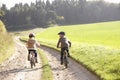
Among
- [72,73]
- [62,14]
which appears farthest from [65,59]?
[62,14]

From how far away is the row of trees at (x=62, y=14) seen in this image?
544ft

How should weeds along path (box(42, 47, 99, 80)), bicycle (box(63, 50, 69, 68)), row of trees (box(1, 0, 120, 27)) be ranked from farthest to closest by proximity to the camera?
row of trees (box(1, 0, 120, 27)), bicycle (box(63, 50, 69, 68)), weeds along path (box(42, 47, 99, 80))

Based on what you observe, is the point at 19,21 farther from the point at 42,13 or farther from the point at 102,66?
the point at 102,66

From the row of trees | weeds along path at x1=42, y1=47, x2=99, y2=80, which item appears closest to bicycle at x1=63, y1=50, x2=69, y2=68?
weeds along path at x1=42, y1=47, x2=99, y2=80

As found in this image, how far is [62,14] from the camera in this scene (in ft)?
624

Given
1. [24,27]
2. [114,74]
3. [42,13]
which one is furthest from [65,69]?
[42,13]

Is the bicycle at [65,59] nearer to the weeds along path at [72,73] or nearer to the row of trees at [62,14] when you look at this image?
the weeds along path at [72,73]

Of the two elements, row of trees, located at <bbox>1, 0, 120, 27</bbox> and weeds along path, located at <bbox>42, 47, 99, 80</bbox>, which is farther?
row of trees, located at <bbox>1, 0, 120, 27</bbox>

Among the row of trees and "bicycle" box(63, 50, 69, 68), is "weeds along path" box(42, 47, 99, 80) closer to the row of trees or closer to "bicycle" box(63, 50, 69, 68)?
"bicycle" box(63, 50, 69, 68)

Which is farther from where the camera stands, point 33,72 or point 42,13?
point 42,13

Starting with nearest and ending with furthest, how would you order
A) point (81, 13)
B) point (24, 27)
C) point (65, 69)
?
point (65, 69)
point (24, 27)
point (81, 13)

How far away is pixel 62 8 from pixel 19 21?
143 ft

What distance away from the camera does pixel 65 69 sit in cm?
2141

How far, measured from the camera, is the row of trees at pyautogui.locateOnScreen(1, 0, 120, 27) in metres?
166
